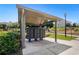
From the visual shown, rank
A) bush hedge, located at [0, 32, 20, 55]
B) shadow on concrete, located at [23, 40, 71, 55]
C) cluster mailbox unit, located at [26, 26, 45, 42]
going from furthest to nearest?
cluster mailbox unit, located at [26, 26, 45, 42]
shadow on concrete, located at [23, 40, 71, 55]
bush hedge, located at [0, 32, 20, 55]

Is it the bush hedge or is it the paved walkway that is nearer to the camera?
the bush hedge

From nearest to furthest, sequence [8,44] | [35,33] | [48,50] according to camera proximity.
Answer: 1. [8,44]
2. [48,50]
3. [35,33]

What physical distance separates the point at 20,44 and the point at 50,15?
3229mm

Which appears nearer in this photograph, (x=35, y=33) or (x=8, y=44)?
(x=8, y=44)

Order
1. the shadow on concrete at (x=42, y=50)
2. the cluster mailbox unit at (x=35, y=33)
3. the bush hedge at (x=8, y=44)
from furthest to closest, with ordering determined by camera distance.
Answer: the cluster mailbox unit at (x=35, y=33) < the shadow on concrete at (x=42, y=50) < the bush hedge at (x=8, y=44)

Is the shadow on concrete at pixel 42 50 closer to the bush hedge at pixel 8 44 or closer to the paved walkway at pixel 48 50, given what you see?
the paved walkway at pixel 48 50

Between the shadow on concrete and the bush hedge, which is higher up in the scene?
the bush hedge

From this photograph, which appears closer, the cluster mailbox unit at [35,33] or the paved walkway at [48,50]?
the paved walkway at [48,50]

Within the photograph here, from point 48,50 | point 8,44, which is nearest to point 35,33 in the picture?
point 48,50

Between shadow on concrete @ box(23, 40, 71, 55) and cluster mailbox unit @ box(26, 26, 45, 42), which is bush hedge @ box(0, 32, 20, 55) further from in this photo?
cluster mailbox unit @ box(26, 26, 45, 42)

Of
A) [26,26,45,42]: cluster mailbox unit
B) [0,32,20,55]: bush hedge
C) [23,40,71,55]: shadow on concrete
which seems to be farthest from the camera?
[26,26,45,42]: cluster mailbox unit

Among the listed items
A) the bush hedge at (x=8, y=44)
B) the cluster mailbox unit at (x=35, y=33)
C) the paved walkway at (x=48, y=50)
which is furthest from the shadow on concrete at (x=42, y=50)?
the cluster mailbox unit at (x=35, y=33)

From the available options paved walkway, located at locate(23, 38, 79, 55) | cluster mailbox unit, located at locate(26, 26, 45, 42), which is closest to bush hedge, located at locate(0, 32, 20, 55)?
paved walkway, located at locate(23, 38, 79, 55)

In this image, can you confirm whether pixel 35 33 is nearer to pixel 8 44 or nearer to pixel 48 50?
pixel 48 50
